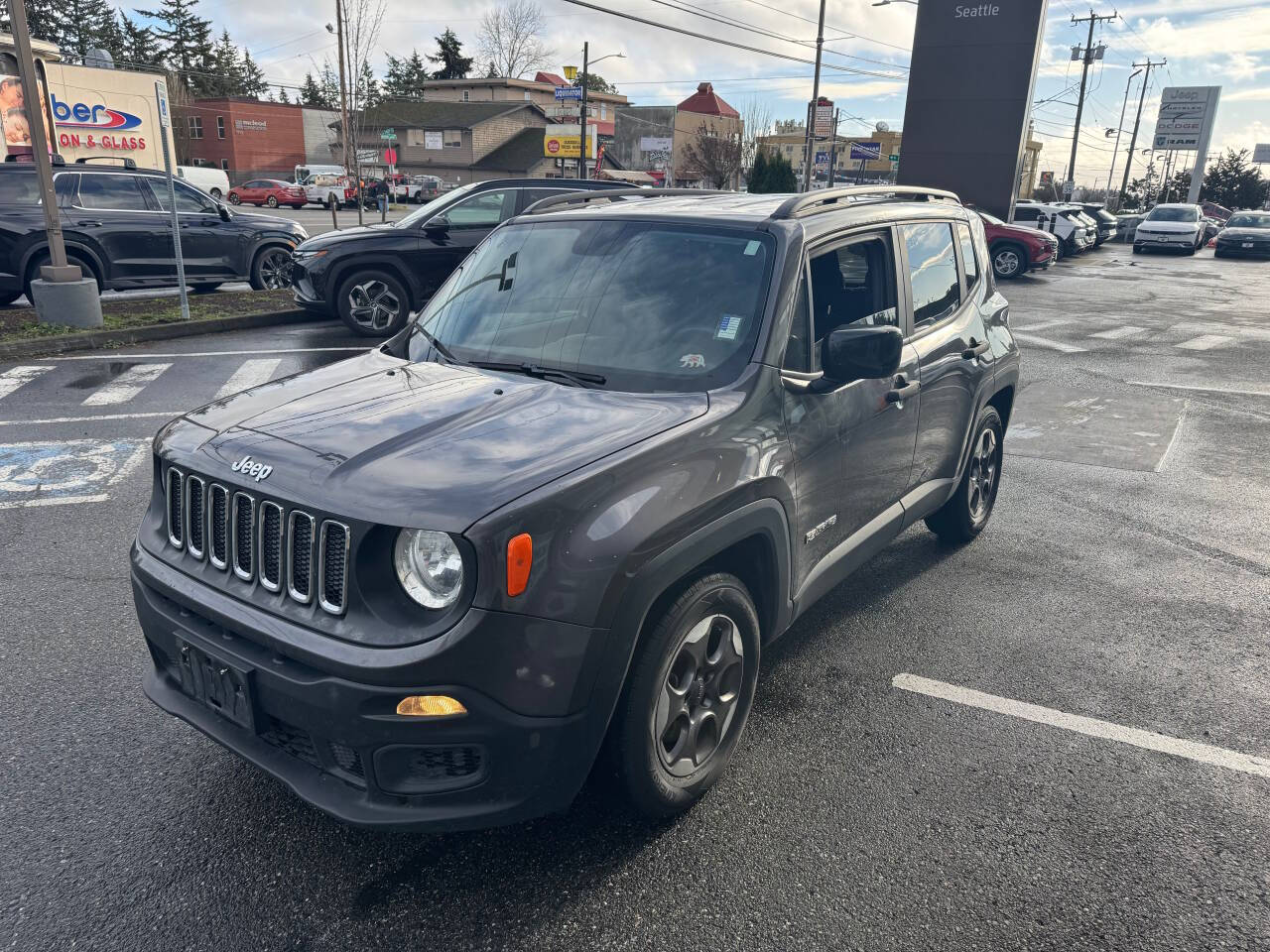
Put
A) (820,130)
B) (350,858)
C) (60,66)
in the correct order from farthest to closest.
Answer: (820,130) → (60,66) → (350,858)

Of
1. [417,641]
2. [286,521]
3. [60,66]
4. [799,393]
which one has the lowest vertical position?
[417,641]

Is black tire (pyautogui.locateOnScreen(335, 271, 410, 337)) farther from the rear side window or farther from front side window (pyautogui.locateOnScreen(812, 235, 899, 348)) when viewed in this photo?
front side window (pyautogui.locateOnScreen(812, 235, 899, 348))

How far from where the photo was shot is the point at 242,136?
222 ft

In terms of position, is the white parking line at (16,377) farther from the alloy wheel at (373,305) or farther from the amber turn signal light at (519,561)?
the amber turn signal light at (519,561)

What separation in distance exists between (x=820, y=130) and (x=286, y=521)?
85563 millimetres

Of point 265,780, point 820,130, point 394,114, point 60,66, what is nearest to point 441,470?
point 265,780

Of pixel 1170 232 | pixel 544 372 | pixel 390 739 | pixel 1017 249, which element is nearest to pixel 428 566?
pixel 390 739

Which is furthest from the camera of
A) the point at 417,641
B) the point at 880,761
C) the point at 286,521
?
the point at 880,761

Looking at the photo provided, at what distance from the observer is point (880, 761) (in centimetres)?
326

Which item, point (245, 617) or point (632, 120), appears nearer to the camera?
point (245, 617)

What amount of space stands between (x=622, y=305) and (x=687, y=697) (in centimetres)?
143

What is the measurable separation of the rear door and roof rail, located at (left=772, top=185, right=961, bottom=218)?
0.19m

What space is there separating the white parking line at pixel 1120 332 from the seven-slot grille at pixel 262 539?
1382cm

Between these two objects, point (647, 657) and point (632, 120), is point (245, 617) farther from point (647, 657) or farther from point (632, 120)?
point (632, 120)
